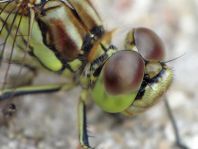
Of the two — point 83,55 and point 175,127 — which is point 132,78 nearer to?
point 83,55

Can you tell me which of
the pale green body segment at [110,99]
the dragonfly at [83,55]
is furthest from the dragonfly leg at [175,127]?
the pale green body segment at [110,99]

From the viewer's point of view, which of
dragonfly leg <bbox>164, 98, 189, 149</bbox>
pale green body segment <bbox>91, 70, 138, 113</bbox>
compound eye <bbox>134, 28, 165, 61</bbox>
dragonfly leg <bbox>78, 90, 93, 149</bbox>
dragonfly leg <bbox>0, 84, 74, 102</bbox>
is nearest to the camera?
pale green body segment <bbox>91, 70, 138, 113</bbox>

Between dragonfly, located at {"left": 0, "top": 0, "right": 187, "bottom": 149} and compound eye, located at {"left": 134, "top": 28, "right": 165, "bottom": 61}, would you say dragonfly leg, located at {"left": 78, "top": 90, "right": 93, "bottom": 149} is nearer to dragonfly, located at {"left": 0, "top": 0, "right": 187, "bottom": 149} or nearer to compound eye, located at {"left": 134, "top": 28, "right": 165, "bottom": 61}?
dragonfly, located at {"left": 0, "top": 0, "right": 187, "bottom": 149}

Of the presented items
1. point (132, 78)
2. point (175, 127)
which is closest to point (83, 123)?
point (132, 78)

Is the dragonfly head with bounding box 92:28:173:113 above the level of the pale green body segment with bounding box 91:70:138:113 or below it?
above

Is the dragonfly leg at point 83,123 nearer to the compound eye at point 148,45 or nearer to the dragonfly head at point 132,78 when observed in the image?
the dragonfly head at point 132,78

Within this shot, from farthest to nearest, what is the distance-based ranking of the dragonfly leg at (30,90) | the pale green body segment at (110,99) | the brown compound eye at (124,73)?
the dragonfly leg at (30,90) < the pale green body segment at (110,99) < the brown compound eye at (124,73)

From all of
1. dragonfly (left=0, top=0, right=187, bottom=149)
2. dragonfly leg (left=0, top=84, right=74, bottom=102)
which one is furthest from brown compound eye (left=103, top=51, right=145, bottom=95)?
dragonfly leg (left=0, top=84, right=74, bottom=102)
